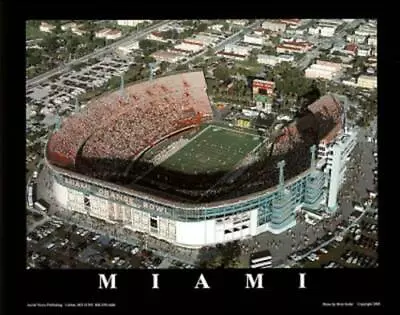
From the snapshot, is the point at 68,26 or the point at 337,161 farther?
the point at 337,161

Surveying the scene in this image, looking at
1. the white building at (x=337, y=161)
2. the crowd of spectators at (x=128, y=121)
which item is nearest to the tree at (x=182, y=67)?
the crowd of spectators at (x=128, y=121)

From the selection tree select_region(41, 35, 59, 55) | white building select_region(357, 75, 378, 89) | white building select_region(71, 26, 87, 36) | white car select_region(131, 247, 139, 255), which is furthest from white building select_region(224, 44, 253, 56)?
white car select_region(131, 247, 139, 255)

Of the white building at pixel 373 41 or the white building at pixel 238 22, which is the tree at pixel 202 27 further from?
the white building at pixel 373 41

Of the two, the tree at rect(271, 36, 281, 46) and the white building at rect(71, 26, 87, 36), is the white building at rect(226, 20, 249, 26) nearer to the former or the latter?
the tree at rect(271, 36, 281, 46)

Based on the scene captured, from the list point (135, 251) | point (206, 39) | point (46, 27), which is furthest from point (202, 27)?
point (135, 251)
